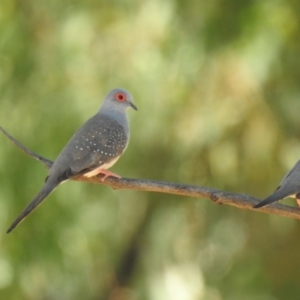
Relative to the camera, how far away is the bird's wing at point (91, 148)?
5090 millimetres

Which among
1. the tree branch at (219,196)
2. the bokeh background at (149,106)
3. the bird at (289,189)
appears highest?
the bird at (289,189)

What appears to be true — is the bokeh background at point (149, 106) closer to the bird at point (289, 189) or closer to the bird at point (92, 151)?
the bird at point (92, 151)

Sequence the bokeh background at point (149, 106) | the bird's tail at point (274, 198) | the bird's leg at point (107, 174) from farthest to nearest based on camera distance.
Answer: the bokeh background at point (149, 106)
the bird's leg at point (107, 174)
the bird's tail at point (274, 198)

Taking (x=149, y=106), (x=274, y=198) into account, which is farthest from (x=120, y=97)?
(x=274, y=198)

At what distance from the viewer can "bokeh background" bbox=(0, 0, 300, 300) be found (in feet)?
25.7

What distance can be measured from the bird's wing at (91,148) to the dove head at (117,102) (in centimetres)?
29

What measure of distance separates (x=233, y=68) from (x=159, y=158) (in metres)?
1.43

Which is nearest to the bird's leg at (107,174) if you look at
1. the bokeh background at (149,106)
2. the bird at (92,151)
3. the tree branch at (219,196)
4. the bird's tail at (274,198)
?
the bird at (92,151)

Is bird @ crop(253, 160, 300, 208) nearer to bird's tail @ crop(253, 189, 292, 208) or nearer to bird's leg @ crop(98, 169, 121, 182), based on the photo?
bird's tail @ crop(253, 189, 292, 208)

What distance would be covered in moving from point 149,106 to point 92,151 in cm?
253

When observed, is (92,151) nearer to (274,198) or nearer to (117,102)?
(117,102)

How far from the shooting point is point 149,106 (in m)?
7.81

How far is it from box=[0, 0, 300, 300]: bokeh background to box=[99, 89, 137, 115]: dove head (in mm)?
1373

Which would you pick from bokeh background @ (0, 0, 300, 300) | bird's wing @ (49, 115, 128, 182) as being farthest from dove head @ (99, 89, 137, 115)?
bokeh background @ (0, 0, 300, 300)
